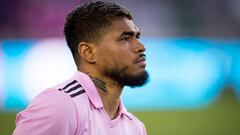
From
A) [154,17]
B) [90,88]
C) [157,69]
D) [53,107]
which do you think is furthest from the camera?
[154,17]

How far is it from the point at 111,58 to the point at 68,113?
43cm

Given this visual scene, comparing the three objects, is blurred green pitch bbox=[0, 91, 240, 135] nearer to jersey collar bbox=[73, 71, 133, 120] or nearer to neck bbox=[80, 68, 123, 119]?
neck bbox=[80, 68, 123, 119]

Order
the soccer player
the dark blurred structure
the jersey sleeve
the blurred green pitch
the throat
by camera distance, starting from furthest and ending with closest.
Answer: the dark blurred structure, the blurred green pitch, the throat, the soccer player, the jersey sleeve

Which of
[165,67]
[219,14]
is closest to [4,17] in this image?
[165,67]

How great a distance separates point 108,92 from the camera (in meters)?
2.72

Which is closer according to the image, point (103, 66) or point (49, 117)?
point (49, 117)

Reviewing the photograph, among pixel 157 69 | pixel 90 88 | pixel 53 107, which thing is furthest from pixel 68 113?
pixel 157 69

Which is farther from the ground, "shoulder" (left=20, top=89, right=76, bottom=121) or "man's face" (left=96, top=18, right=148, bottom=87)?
"man's face" (left=96, top=18, right=148, bottom=87)

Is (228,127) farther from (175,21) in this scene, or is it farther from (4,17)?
(4,17)

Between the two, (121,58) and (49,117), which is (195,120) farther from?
(49,117)

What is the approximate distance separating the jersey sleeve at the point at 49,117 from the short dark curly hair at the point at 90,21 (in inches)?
16.5

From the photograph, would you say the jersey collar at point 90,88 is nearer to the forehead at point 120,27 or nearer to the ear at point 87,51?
the ear at point 87,51

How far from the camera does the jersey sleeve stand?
236 centimetres

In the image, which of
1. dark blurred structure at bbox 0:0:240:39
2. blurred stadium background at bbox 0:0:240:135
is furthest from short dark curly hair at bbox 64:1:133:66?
dark blurred structure at bbox 0:0:240:39
